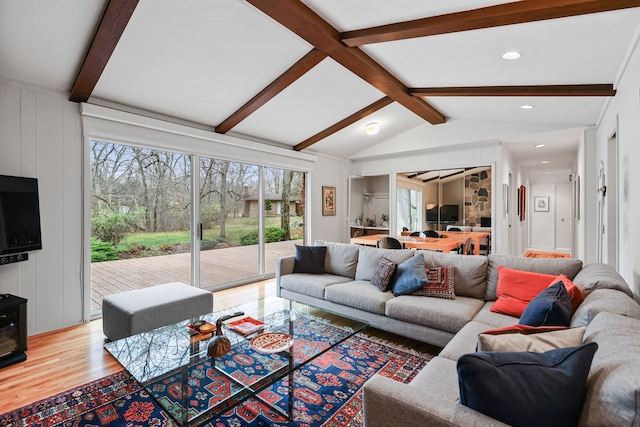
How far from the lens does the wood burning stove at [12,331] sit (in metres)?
2.59

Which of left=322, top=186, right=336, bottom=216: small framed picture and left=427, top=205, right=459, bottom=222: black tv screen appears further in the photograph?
left=322, top=186, right=336, bottom=216: small framed picture

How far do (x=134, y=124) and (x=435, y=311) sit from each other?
151 inches

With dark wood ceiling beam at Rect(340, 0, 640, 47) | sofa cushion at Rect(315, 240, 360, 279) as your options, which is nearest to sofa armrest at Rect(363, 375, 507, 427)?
dark wood ceiling beam at Rect(340, 0, 640, 47)

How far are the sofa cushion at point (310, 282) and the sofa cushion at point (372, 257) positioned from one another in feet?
0.72

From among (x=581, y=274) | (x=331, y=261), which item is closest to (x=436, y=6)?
(x=581, y=274)

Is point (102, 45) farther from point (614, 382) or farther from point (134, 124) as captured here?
point (614, 382)

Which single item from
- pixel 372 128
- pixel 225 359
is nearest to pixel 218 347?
pixel 225 359

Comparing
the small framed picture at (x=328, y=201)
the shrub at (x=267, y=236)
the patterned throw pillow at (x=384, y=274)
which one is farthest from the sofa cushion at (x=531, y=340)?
the small framed picture at (x=328, y=201)

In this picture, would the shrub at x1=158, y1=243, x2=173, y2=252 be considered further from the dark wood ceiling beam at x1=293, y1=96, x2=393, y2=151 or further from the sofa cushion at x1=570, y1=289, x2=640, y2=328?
the sofa cushion at x1=570, y1=289, x2=640, y2=328

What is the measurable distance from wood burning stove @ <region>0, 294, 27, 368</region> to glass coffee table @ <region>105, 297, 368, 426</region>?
1.24 metres

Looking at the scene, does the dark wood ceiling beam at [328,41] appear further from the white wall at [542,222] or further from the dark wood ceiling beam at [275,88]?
the white wall at [542,222]

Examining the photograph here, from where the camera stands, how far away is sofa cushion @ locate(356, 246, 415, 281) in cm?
344

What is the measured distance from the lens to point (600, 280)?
2.04 metres

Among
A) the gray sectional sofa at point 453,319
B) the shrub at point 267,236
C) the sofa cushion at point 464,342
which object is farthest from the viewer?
the shrub at point 267,236
